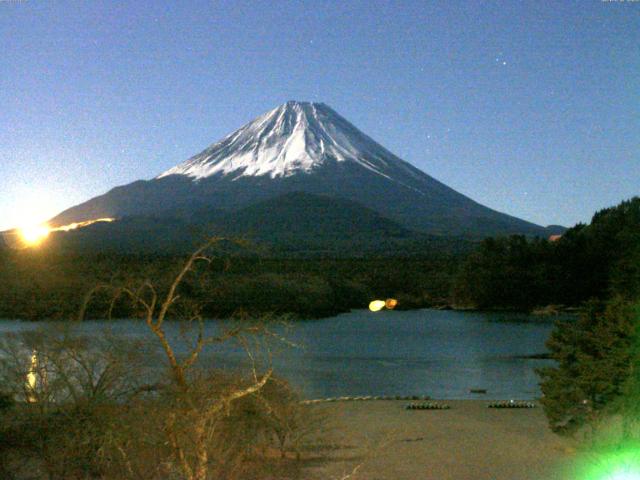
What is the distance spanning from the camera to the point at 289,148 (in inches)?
3551

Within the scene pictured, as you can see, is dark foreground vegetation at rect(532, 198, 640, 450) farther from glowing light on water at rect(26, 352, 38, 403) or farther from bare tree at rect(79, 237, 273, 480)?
glowing light on water at rect(26, 352, 38, 403)

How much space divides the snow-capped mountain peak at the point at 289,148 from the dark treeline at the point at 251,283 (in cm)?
3643

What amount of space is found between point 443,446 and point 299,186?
74.2 m

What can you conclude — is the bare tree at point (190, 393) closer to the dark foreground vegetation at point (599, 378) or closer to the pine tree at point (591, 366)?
the dark foreground vegetation at point (599, 378)

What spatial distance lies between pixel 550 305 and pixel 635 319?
33043 mm

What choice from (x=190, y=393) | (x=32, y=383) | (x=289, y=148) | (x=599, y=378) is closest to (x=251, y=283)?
(x=32, y=383)

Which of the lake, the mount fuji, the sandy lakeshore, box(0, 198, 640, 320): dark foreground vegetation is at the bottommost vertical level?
the lake

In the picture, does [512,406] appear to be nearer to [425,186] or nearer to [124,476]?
[124,476]

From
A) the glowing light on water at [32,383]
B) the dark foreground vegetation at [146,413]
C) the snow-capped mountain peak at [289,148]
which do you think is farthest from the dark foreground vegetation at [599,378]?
the snow-capped mountain peak at [289,148]

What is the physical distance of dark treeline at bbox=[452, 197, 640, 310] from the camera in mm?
38875

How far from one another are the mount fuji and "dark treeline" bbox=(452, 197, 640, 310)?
89.9 ft

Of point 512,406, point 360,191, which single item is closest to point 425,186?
point 360,191

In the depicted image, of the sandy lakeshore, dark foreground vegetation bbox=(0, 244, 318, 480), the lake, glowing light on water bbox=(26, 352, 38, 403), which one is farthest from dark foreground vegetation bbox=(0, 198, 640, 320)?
dark foreground vegetation bbox=(0, 244, 318, 480)

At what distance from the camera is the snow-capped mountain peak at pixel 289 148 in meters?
88.2
